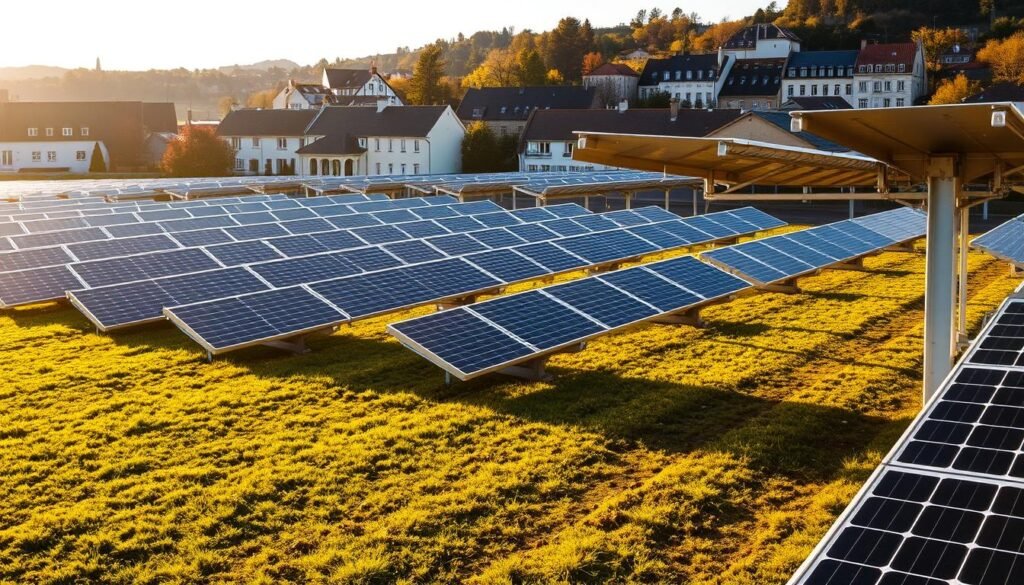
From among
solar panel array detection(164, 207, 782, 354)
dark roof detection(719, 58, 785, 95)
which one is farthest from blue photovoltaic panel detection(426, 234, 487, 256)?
dark roof detection(719, 58, 785, 95)

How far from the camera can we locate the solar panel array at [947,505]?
5.61 metres

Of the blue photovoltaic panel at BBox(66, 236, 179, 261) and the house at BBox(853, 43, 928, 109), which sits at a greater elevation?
the house at BBox(853, 43, 928, 109)

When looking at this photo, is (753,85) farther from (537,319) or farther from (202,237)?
(537,319)

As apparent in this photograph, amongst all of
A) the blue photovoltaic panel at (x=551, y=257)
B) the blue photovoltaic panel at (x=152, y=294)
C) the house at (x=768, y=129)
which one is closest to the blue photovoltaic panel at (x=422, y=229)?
the blue photovoltaic panel at (x=551, y=257)

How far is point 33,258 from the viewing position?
77.5 feet

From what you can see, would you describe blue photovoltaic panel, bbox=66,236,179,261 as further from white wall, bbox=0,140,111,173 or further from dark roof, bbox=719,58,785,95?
dark roof, bbox=719,58,785,95

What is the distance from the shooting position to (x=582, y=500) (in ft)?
35.7

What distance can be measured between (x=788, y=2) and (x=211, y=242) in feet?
541

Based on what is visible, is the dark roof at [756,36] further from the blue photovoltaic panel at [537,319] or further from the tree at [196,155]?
the blue photovoltaic panel at [537,319]

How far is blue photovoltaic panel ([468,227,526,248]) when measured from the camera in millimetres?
26580

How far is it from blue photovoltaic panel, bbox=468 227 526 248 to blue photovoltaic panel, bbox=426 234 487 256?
12.5 inches

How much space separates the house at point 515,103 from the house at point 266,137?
1727 cm

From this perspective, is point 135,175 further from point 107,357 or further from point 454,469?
point 454,469

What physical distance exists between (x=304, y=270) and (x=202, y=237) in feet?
21.0
